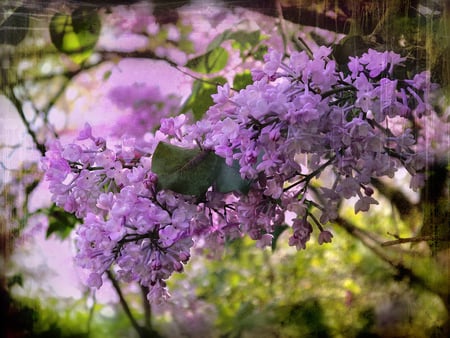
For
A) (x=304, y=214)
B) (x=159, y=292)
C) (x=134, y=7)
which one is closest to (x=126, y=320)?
(x=159, y=292)

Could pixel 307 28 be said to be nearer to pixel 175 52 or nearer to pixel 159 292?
pixel 175 52

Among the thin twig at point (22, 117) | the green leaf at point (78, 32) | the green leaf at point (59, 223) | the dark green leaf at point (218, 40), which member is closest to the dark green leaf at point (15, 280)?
the green leaf at point (59, 223)

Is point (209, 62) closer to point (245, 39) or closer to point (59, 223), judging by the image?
point (245, 39)

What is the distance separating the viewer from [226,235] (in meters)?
0.68

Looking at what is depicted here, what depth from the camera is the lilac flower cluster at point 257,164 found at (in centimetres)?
54

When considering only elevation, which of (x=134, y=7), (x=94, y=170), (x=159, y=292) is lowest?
(x=159, y=292)

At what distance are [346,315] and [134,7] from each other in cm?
52

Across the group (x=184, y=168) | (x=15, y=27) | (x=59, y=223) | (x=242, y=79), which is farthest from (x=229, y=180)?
(x=15, y=27)

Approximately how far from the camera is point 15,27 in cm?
82

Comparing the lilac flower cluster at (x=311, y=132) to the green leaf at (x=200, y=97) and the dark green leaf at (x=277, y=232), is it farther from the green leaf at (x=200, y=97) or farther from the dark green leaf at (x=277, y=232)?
the green leaf at (x=200, y=97)

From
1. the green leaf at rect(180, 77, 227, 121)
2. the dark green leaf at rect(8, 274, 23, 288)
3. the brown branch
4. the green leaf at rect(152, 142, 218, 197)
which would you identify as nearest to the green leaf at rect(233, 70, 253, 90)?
the green leaf at rect(180, 77, 227, 121)

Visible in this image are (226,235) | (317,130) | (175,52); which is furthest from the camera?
(175,52)

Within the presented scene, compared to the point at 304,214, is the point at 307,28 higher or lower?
higher

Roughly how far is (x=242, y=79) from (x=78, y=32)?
0.25m
